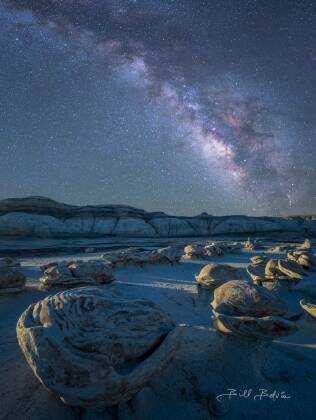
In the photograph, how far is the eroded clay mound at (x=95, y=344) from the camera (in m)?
1.74

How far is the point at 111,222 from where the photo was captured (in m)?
31.7

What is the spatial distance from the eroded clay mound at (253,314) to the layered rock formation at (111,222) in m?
27.4

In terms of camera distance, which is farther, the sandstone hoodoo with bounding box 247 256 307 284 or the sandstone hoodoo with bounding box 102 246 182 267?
the sandstone hoodoo with bounding box 102 246 182 267

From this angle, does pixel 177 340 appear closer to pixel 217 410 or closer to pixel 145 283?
pixel 217 410

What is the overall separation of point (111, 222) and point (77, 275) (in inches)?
1067

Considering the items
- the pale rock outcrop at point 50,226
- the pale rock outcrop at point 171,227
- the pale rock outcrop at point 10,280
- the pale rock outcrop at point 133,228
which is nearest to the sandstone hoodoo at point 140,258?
the pale rock outcrop at point 10,280

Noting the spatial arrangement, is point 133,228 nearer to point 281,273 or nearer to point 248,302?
point 281,273

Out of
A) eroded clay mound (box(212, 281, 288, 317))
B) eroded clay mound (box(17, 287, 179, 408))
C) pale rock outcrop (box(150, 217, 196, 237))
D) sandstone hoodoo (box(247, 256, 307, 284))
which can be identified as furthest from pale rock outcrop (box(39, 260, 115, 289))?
pale rock outcrop (box(150, 217, 196, 237))

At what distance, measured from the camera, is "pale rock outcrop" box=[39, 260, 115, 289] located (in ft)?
16.3

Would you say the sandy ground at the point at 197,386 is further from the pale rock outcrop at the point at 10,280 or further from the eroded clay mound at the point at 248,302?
the pale rock outcrop at the point at 10,280

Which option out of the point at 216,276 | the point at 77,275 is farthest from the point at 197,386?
the point at 77,275

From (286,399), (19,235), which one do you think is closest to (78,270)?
(286,399)

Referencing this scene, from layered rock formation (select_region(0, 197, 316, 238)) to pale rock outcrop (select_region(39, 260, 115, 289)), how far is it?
23.7 m
